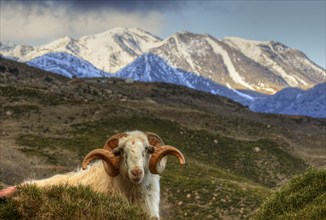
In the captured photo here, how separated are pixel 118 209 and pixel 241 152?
52448mm

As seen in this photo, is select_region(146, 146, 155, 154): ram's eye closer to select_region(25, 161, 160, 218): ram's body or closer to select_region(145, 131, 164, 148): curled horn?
select_region(145, 131, 164, 148): curled horn

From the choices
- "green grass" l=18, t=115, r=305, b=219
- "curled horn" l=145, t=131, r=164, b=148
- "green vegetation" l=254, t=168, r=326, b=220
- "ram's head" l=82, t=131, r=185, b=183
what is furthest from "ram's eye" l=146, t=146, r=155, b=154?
"green grass" l=18, t=115, r=305, b=219

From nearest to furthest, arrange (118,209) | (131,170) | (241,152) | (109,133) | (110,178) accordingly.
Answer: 1. (118,209)
2. (131,170)
3. (110,178)
4. (109,133)
5. (241,152)

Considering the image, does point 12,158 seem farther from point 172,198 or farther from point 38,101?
point 38,101

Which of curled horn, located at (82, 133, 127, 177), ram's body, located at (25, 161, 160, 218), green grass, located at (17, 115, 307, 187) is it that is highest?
curled horn, located at (82, 133, 127, 177)

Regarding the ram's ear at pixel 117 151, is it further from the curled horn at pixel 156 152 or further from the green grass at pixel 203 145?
the green grass at pixel 203 145

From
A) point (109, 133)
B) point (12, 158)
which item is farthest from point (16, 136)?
point (12, 158)

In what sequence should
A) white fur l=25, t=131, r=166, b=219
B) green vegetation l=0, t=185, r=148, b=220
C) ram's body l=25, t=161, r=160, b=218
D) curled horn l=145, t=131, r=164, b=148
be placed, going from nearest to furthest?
green vegetation l=0, t=185, r=148, b=220
white fur l=25, t=131, r=166, b=219
ram's body l=25, t=161, r=160, b=218
curled horn l=145, t=131, r=164, b=148

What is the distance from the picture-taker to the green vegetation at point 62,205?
8620 millimetres

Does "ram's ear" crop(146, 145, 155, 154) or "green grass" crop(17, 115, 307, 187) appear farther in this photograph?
"green grass" crop(17, 115, 307, 187)

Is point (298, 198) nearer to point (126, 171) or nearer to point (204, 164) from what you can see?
point (126, 171)

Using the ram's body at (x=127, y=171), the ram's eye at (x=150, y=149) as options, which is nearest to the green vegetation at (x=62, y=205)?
the ram's body at (x=127, y=171)

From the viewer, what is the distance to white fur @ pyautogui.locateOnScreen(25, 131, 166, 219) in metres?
12.5

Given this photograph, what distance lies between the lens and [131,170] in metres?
11.9
